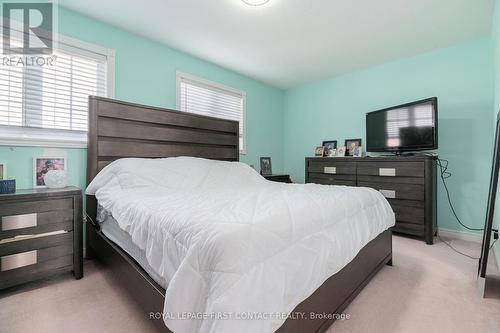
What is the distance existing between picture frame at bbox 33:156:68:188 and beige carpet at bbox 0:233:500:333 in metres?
0.83

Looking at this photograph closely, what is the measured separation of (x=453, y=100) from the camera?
2.87m

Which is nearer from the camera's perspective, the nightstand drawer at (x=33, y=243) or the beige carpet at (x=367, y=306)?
the beige carpet at (x=367, y=306)

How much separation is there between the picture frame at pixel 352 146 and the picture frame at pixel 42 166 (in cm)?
358

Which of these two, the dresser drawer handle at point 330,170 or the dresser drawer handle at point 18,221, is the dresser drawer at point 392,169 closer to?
the dresser drawer handle at point 330,170

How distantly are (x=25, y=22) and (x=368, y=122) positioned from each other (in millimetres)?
3932

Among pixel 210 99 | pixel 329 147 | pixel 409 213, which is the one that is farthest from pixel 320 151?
pixel 210 99

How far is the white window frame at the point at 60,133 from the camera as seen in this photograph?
1945mm

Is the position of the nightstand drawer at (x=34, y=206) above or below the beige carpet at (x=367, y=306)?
above

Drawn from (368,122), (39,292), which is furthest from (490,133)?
(39,292)

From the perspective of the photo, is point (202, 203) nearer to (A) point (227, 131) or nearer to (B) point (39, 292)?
(B) point (39, 292)

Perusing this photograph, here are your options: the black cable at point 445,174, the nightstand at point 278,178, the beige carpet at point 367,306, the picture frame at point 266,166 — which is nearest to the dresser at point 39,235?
the beige carpet at point 367,306

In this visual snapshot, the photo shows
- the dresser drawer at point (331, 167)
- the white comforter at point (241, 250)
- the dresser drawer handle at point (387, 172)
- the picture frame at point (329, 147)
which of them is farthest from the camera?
the picture frame at point (329, 147)

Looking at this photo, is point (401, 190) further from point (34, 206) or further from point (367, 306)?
point (34, 206)

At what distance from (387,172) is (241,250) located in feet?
9.00
